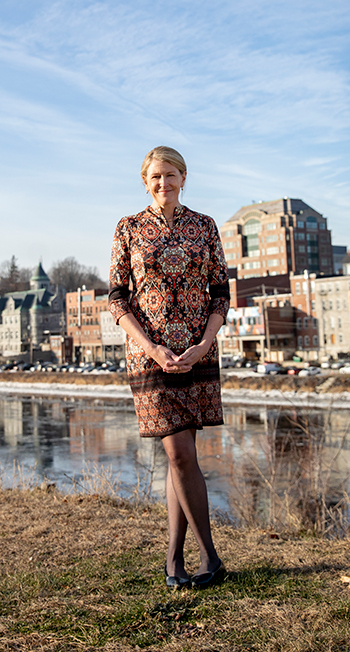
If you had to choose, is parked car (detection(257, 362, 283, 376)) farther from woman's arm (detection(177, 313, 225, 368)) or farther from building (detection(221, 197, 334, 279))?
woman's arm (detection(177, 313, 225, 368))

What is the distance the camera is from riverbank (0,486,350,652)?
2568 millimetres

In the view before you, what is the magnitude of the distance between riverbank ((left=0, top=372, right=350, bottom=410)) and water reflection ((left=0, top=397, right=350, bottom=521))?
143 inches

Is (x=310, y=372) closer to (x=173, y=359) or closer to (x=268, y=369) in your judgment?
(x=268, y=369)

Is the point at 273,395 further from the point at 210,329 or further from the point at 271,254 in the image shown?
the point at 271,254

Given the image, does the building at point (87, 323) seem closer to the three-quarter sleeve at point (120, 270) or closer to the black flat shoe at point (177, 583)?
the three-quarter sleeve at point (120, 270)

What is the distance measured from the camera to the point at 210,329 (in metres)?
3.43

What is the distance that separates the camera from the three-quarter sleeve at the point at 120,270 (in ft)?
11.4

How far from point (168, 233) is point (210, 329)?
61cm

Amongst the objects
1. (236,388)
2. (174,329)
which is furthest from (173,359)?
(236,388)

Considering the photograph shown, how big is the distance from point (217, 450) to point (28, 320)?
282 ft

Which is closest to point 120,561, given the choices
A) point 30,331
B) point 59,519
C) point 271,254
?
point 59,519

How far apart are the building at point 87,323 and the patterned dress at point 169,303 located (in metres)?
82.5

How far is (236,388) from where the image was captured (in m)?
49.8

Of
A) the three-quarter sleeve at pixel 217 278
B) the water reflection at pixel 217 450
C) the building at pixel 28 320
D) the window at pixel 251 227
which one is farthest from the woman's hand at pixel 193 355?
the building at pixel 28 320
